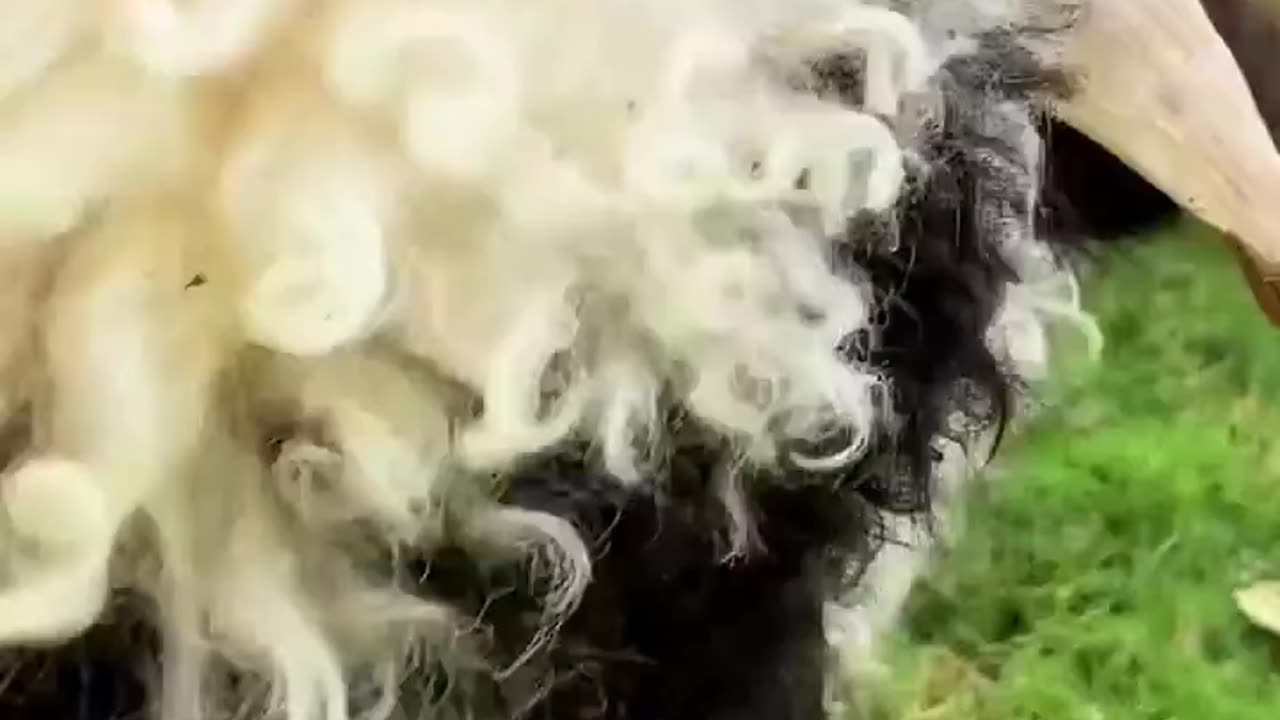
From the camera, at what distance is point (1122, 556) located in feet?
3.22

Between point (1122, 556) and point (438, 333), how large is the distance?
2.02 ft

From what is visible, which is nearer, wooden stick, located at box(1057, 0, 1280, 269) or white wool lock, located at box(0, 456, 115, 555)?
white wool lock, located at box(0, 456, 115, 555)

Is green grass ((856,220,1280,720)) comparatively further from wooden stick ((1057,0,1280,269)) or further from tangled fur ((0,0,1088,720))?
tangled fur ((0,0,1088,720))

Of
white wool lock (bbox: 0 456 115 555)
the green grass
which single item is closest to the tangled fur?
white wool lock (bbox: 0 456 115 555)

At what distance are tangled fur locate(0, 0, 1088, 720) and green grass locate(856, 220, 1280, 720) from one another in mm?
379

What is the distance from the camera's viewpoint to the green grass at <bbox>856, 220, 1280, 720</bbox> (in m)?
0.90

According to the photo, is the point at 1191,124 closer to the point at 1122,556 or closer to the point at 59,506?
the point at 1122,556

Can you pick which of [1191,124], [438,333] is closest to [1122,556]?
[1191,124]

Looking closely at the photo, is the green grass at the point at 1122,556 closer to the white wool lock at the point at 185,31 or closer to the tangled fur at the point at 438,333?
the tangled fur at the point at 438,333

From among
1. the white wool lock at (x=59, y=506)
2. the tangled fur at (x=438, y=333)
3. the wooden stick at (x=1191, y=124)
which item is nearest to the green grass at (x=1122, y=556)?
the wooden stick at (x=1191, y=124)

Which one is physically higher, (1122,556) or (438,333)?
(438,333)

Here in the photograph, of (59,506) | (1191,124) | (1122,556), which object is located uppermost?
(59,506)

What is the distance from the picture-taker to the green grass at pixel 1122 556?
2.96 ft

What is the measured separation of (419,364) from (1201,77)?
0.63 metres
